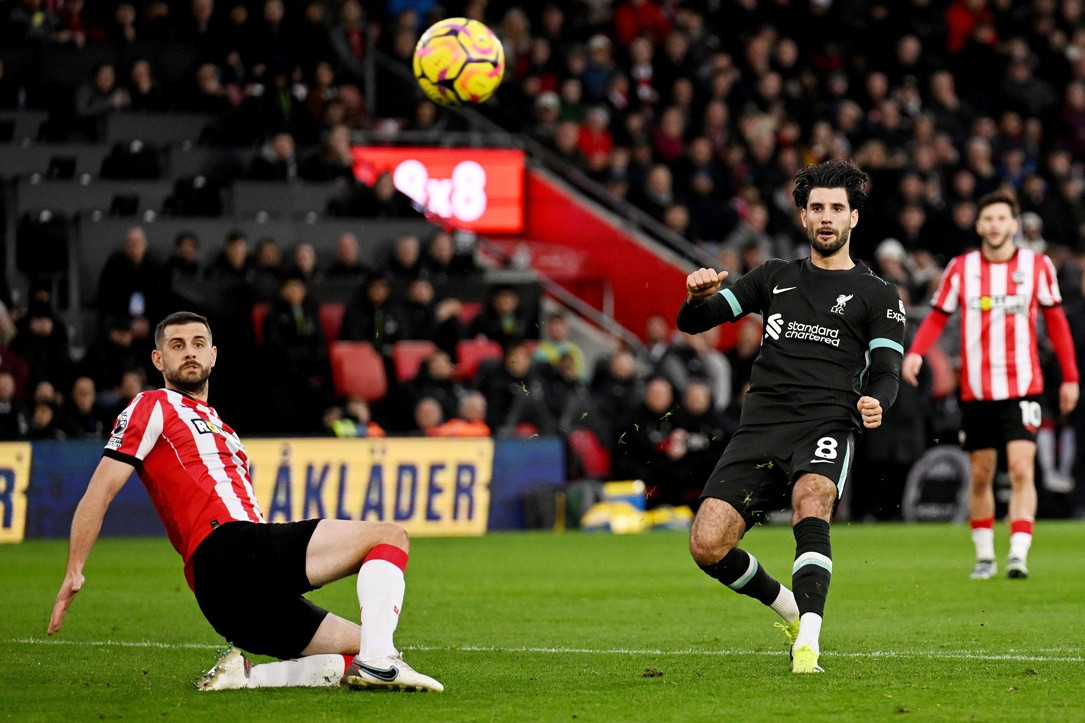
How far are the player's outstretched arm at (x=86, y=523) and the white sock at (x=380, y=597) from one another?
931 millimetres

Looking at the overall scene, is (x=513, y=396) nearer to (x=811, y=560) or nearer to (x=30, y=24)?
(x=30, y=24)

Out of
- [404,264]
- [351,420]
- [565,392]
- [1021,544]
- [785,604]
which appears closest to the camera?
[785,604]

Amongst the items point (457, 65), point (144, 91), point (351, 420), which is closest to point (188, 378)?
point (457, 65)

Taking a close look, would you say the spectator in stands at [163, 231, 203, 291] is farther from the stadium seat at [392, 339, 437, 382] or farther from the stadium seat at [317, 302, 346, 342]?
the stadium seat at [392, 339, 437, 382]

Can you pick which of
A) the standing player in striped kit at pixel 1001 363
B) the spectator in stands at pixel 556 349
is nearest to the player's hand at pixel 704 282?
the standing player in striped kit at pixel 1001 363

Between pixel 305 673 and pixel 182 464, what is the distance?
0.91 m

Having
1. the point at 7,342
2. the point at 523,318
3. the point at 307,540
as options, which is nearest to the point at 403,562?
the point at 307,540

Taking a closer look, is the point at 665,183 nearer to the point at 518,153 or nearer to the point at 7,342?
the point at 518,153

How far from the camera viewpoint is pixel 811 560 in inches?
259

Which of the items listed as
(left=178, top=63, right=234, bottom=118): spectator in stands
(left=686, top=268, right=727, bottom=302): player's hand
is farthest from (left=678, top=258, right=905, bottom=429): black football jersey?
(left=178, top=63, right=234, bottom=118): spectator in stands

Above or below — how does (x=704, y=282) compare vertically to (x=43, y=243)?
below

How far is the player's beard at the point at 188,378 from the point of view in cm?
640

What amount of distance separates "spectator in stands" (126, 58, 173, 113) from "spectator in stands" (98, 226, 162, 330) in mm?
2637

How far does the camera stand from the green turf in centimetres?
582
